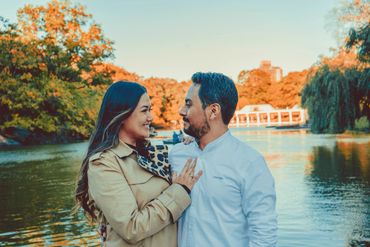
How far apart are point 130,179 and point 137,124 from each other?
0.83 feet

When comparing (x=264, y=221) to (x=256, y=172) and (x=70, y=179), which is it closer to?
(x=256, y=172)

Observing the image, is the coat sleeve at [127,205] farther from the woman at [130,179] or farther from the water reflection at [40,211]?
the water reflection at [40,211]

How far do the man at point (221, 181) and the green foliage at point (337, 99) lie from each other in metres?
14.5

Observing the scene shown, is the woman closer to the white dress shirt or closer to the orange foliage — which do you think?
the white dress shirt

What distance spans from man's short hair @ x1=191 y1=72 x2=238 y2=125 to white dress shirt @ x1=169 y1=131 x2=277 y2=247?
157mm

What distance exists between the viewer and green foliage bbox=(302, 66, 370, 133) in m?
16.8

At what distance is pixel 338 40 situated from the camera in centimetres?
2656

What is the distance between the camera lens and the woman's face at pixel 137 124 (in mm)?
2199

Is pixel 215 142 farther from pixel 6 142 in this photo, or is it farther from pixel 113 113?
pixel 6 142

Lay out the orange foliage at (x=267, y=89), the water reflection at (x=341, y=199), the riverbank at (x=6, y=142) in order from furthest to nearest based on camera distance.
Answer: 1. the orange foliage at (x=267, y=89)
2. the riverbank at (x=6, y=142)
3. the water reflection at (x=341, y=199)

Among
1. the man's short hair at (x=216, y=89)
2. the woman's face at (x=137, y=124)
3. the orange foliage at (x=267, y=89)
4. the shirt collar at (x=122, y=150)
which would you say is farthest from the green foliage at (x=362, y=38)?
the orange foliage at (x=267, y=89)

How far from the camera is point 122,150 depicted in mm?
2150

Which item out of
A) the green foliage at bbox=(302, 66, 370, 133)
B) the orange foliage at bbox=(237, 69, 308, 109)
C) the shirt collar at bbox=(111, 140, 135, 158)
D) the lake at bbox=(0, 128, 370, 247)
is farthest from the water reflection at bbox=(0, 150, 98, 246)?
the orange foliage at bbox=(237, 69, 308, 109)

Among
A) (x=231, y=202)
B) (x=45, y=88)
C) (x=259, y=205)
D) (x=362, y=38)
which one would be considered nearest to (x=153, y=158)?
(x=231, y=202)
